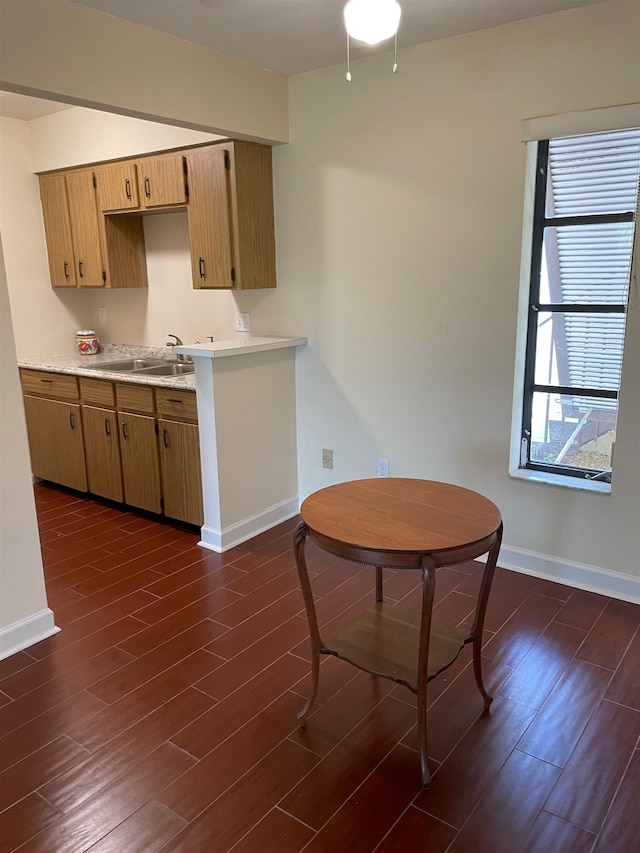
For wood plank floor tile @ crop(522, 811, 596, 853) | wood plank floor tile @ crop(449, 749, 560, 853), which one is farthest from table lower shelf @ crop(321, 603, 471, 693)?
wood plank floor tile @ crop(522, 811, 596, 853)

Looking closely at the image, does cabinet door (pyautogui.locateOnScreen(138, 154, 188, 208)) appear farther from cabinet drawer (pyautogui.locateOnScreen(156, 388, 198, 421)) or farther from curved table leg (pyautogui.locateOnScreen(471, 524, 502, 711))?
curved table leg (pyautogui.locateOnScreen(471, 524, 502, 711))

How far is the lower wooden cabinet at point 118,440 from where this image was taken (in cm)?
359

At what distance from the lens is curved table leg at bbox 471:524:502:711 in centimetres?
198

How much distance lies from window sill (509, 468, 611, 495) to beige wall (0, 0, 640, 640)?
1.8 inches

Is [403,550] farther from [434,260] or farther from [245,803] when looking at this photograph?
[434,260]

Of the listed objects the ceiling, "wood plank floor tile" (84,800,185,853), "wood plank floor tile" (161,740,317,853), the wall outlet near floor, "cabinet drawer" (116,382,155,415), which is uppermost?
the ceiling

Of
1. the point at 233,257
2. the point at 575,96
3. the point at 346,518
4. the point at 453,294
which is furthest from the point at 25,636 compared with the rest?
the point at 575,96

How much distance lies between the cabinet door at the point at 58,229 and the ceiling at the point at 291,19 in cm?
194

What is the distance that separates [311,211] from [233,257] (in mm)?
517

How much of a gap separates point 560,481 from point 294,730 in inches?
68.0

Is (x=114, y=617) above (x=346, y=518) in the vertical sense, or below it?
below

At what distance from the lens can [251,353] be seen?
139 inches

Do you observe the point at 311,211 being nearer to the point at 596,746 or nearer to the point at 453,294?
the point at 453,294

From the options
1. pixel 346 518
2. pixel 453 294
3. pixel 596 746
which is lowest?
pixel 596 746
